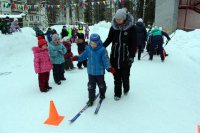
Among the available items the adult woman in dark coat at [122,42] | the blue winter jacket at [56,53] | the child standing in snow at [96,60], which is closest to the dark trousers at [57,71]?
the blue winter jacket at [56,53]

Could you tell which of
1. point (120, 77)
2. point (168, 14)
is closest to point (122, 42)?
point (120, 77)

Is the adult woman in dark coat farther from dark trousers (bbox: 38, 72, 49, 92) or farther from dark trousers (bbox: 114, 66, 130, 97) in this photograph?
dark trousers (bbox: 38, 72, 49, 92)

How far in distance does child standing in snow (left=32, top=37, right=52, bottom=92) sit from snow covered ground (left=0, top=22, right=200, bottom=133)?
405 mm

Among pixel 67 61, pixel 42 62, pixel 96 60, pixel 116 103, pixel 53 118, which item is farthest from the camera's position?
pixel 67 61

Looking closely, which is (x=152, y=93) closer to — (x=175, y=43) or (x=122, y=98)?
(x=122, y=98)

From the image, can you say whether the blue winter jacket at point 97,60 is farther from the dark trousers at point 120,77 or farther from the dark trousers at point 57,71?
the dark trousers at point 57,71

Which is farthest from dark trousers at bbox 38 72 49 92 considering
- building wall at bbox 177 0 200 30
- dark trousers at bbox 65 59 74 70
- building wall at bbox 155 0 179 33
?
building wall at bbox 177 0 200 30

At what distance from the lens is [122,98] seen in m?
5.05

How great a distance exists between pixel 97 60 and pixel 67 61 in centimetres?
384

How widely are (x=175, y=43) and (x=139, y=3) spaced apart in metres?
23.5

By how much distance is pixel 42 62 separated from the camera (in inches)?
221

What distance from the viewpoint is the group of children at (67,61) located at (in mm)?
4391

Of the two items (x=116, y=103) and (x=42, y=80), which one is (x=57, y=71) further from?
(x=116, y=103)

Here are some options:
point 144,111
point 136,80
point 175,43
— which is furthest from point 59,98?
point 175,43
